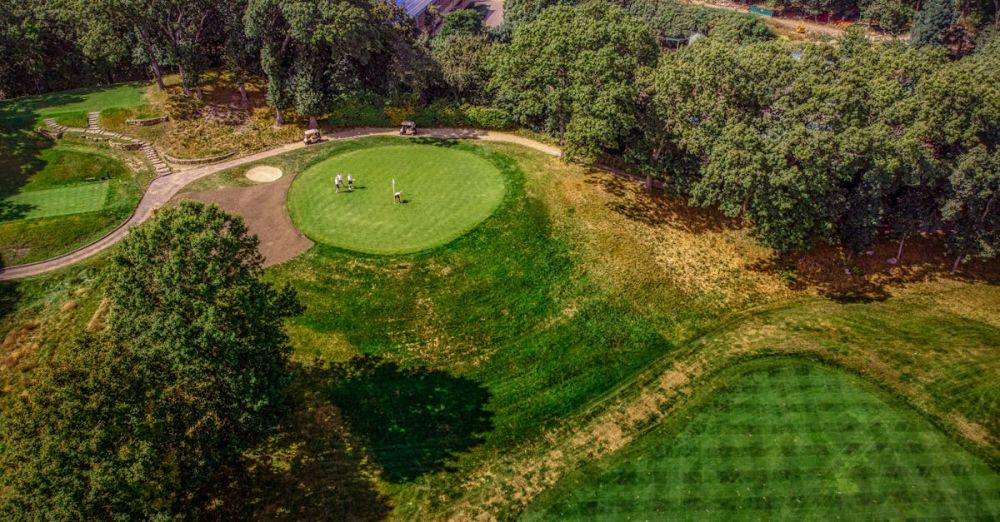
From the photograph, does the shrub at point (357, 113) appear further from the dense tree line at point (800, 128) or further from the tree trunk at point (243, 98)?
the dense tree line at point (800, 128)

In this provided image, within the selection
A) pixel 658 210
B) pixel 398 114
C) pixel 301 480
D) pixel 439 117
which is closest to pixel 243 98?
pixel 398 114

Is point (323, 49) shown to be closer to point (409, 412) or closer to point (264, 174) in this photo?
point (264, 174)

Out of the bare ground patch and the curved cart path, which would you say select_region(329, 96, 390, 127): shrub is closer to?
the curved cart path

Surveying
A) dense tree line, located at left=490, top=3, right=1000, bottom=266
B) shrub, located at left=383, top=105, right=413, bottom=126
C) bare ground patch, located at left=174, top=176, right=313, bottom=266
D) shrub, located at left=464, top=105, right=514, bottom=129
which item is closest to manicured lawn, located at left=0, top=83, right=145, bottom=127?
bare ground patch, located at left=174, top=176, right=313, bottom=266

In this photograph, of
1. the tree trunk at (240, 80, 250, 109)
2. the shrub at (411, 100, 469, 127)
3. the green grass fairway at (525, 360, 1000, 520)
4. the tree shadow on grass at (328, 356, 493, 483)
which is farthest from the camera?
the shrub at (411, 100, 469, 127)

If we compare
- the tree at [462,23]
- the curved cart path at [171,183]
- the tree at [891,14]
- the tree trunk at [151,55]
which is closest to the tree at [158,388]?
the curved cart path at [171,183]

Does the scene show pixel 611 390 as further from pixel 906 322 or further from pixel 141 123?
pixel 141 123
